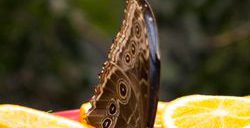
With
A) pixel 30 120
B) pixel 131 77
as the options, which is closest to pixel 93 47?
pixel 30 120

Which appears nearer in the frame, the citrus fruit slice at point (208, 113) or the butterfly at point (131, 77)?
the butterfly at point (131, 77)

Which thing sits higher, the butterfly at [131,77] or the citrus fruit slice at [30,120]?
the butterfly at [131,77]

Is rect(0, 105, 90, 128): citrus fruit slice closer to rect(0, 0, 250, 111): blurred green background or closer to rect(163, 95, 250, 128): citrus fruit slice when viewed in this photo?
rect(163, 95, 250, 128): citrus fruit slice

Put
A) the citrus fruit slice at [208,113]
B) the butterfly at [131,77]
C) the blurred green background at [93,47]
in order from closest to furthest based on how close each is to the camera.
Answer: the butterfly at [131,77], the citrus fruit slice at [208,113], the blurred green background at [93,47]

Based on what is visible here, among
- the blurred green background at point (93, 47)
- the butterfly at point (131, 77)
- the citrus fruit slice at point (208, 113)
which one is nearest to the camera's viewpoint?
the butterfly at point (131, 77)

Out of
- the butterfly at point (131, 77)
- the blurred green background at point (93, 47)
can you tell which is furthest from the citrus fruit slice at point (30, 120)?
the blurred green background at point (93, 47)

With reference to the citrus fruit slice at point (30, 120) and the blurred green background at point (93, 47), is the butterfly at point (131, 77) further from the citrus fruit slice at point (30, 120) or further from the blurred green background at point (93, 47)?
the blurred green background at point (93, 47)

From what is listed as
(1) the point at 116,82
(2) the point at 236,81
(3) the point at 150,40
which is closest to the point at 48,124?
(1) the point at 116,82

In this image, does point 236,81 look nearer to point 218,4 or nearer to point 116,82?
point 218,4

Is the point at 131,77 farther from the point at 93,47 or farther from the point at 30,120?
the point at 93,47
